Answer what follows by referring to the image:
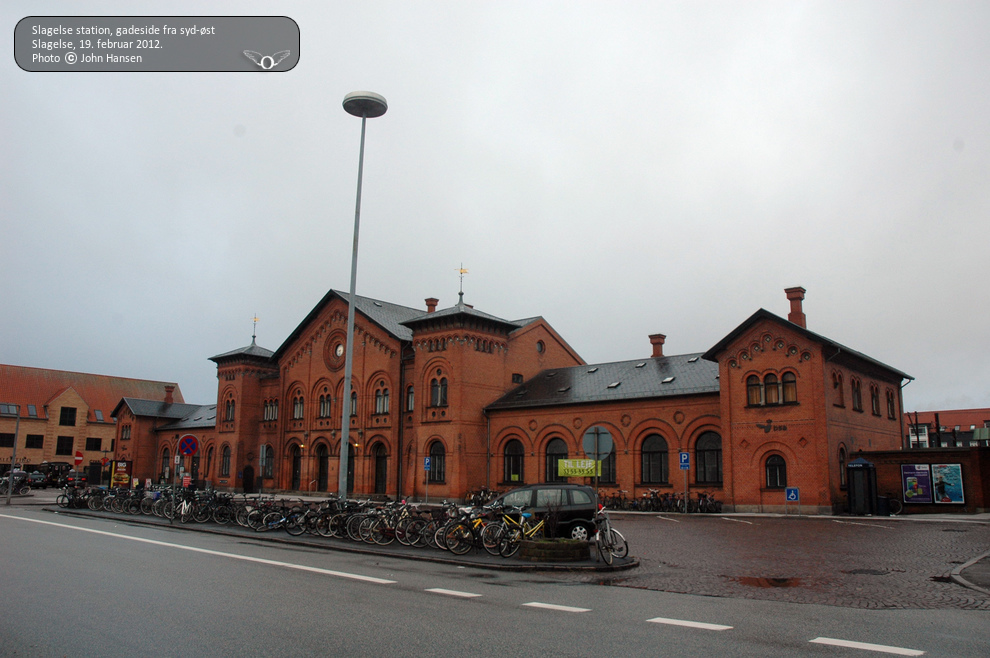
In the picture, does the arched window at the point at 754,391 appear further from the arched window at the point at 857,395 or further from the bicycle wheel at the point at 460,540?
the bicycle wheel at the point at 460,540

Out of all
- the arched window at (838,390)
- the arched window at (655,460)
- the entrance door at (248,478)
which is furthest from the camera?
the entrance door at (248,478)

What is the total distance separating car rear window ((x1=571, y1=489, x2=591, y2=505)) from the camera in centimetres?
1878

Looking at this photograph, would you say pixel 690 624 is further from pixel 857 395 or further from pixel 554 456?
pixel 554 456

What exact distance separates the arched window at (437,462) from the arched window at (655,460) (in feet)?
36.1

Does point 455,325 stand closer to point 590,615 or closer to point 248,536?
point 248,536

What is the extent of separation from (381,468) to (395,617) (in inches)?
1462

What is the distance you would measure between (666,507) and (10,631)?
96.4 feet

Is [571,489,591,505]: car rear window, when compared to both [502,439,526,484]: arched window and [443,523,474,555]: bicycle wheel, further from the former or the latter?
[502,439,526,484]: arched window

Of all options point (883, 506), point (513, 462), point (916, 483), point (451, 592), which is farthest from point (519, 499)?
point (513, 462)

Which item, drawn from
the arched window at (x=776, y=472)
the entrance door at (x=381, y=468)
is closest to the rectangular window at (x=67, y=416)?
the entrance door at (x=381, y=468)

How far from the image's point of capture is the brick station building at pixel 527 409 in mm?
31875

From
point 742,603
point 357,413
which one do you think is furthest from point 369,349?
point 742,603

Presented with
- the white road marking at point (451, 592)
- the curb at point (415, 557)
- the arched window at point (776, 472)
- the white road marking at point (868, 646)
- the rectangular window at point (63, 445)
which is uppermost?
the rectangular window at point (63, 445)

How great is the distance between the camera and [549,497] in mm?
18719
